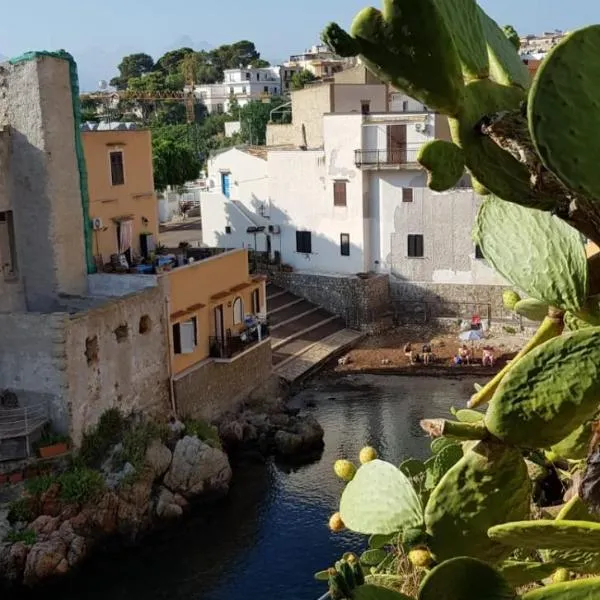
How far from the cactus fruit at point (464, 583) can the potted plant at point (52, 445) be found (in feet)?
47.7

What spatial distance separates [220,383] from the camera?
2106cm

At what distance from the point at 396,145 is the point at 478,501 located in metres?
26.1

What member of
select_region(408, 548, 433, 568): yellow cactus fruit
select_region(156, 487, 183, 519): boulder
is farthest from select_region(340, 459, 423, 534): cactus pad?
select_region(156, 487, 183, 519): boulder

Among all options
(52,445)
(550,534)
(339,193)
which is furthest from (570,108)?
(339,193)

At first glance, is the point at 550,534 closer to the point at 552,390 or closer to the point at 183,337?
the point at 552,390

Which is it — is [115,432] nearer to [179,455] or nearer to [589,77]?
[179,455]

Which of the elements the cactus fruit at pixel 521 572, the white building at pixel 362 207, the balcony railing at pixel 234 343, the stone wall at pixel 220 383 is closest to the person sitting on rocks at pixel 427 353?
the white building at pixel 362 207

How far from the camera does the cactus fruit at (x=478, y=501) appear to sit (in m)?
2.61

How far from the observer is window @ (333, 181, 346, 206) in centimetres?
2934

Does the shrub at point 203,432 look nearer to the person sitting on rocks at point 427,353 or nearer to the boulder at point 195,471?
the boulder at point 195,471

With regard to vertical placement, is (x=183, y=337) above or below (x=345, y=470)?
below

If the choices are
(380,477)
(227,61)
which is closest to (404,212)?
(380,477)

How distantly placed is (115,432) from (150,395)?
1504mm

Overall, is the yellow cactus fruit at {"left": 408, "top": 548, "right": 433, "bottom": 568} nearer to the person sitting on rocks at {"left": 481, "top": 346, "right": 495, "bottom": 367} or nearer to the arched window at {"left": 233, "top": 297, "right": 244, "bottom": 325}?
the arched window at {"left": 233, "top": 297, "right": 244, "bottom": 325}
